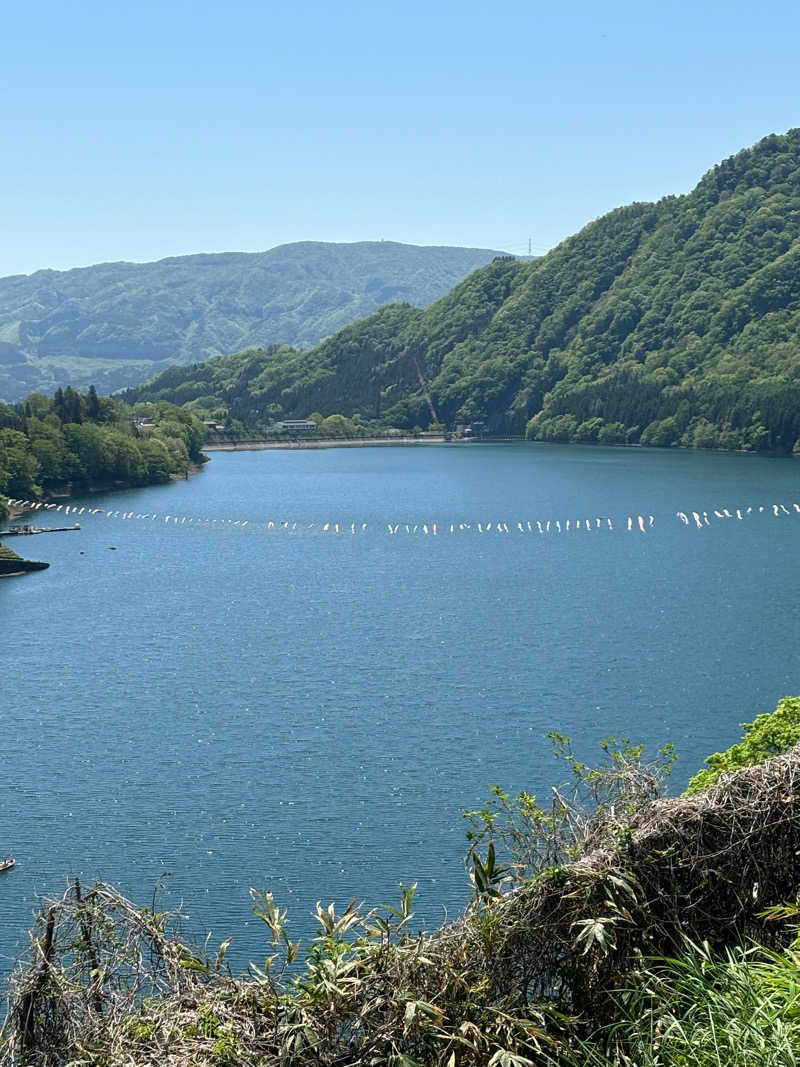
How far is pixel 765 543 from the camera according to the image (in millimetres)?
74250

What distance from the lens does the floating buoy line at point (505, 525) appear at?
8506 centimetres

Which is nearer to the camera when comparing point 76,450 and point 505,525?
point 505,525

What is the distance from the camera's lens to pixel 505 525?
88938 mm

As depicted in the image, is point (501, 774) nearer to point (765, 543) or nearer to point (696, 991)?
point (696, 991)

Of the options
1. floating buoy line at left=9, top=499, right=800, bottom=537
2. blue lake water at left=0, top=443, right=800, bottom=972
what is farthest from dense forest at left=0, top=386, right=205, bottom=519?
blue lake water at left=0, top=443, right=800, bottom=972

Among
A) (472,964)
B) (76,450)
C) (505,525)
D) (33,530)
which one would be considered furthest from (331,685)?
(76,450)

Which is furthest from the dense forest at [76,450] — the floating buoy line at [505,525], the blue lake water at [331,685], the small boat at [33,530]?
the blue lake water at [331,685]

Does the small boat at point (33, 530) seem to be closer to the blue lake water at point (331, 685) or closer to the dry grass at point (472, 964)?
the blue lake water at point (331, 685)

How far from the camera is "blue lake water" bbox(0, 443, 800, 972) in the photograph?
28203 millimetres

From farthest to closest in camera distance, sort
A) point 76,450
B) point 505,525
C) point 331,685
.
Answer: point 76,450, point 505,525, point 331,685

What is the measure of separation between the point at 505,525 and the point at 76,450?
160 feet

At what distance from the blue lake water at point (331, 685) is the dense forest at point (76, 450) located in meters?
17.9

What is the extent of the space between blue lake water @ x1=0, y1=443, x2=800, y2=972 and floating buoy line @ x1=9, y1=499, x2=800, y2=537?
1013 millimetres

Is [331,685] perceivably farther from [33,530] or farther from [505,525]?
[33,530]
